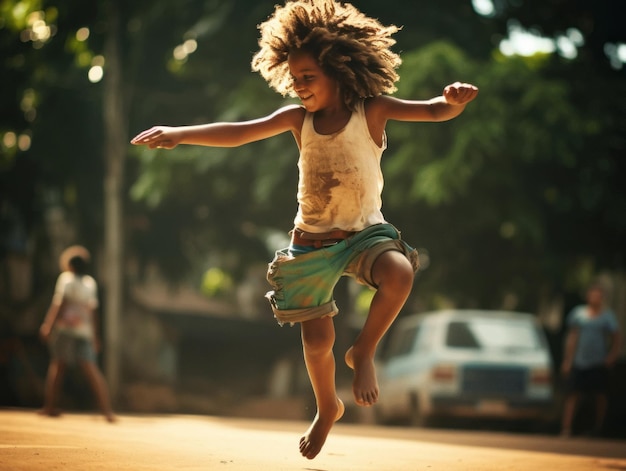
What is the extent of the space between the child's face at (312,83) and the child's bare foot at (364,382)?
1.42 metres

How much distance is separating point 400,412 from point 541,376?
236 centimetres

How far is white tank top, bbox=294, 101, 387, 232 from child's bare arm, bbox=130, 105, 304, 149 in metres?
0.14

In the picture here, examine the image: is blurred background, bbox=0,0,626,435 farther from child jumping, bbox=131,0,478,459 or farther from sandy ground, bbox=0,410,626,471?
child jumping, bbox=131,0,478,459

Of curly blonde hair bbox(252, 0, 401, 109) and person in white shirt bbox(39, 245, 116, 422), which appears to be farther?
person in white shirt bbox(39, 245, 116, 422)

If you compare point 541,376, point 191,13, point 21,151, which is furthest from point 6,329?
point 541,376

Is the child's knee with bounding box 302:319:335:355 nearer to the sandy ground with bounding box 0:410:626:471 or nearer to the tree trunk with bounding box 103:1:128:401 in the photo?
the sandy ground with bounding box 0:410:626:471

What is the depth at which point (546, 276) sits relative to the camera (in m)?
18.9

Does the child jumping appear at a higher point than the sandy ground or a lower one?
higher

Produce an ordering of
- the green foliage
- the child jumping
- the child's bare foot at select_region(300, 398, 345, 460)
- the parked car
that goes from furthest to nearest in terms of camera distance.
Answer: the green foliage < the parked car < the child's bare foot at select_region(300, 398, 345, 460) < the child jumping

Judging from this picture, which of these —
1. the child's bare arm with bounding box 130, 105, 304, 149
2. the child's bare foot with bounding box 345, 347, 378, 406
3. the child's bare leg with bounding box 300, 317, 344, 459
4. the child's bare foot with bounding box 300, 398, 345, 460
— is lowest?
the child's bare foot with bounding box 300, 398, 345, 460

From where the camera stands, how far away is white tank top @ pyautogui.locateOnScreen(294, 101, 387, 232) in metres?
5.95

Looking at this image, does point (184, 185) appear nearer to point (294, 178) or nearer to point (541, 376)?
point (294, 178)

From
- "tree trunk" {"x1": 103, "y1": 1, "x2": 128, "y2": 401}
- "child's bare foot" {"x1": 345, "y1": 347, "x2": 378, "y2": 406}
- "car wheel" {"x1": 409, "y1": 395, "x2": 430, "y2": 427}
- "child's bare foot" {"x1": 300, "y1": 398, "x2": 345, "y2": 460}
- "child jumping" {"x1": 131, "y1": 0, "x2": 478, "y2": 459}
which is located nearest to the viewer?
"child's bare foot" {"x1": 345, "y1": 347, "x2": 378, "y2": 406}

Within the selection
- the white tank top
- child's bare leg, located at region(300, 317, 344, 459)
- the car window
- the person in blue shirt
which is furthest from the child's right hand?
the car window
